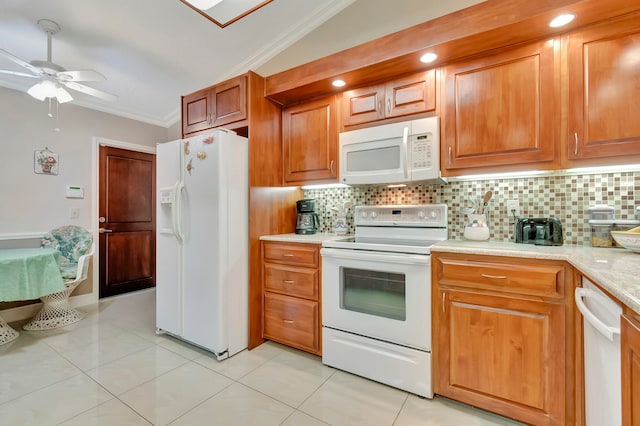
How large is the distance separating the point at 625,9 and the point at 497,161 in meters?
0.88

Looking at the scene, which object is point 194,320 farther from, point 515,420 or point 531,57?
point 531,57

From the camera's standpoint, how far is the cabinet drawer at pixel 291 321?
2.09m

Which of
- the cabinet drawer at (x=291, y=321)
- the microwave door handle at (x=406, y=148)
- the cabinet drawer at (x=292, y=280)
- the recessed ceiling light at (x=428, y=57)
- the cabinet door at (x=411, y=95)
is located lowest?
the cabinet drawer at (x=291, y=321)

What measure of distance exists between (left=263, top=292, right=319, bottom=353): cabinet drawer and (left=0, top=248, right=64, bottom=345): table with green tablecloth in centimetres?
192

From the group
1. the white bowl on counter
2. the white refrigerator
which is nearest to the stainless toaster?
the white bowl on counter

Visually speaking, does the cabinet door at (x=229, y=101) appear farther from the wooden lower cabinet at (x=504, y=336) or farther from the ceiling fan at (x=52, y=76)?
the wooden lower cabinet at (x=504, y=336)

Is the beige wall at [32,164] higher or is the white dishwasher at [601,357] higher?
the beige wall at [32,164]

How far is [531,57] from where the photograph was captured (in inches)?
63.1

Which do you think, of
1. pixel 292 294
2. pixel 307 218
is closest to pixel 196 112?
pixel 307 218

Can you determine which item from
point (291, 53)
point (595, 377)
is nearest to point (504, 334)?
point (595, 377)

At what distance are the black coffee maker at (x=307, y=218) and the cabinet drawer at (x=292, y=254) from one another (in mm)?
342

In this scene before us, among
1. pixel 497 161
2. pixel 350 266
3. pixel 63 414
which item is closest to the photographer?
pixel 63 414

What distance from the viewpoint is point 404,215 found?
6.94 ft

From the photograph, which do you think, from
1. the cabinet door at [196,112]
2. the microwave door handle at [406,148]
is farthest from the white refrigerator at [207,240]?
the microwave door handle at [406,148]
